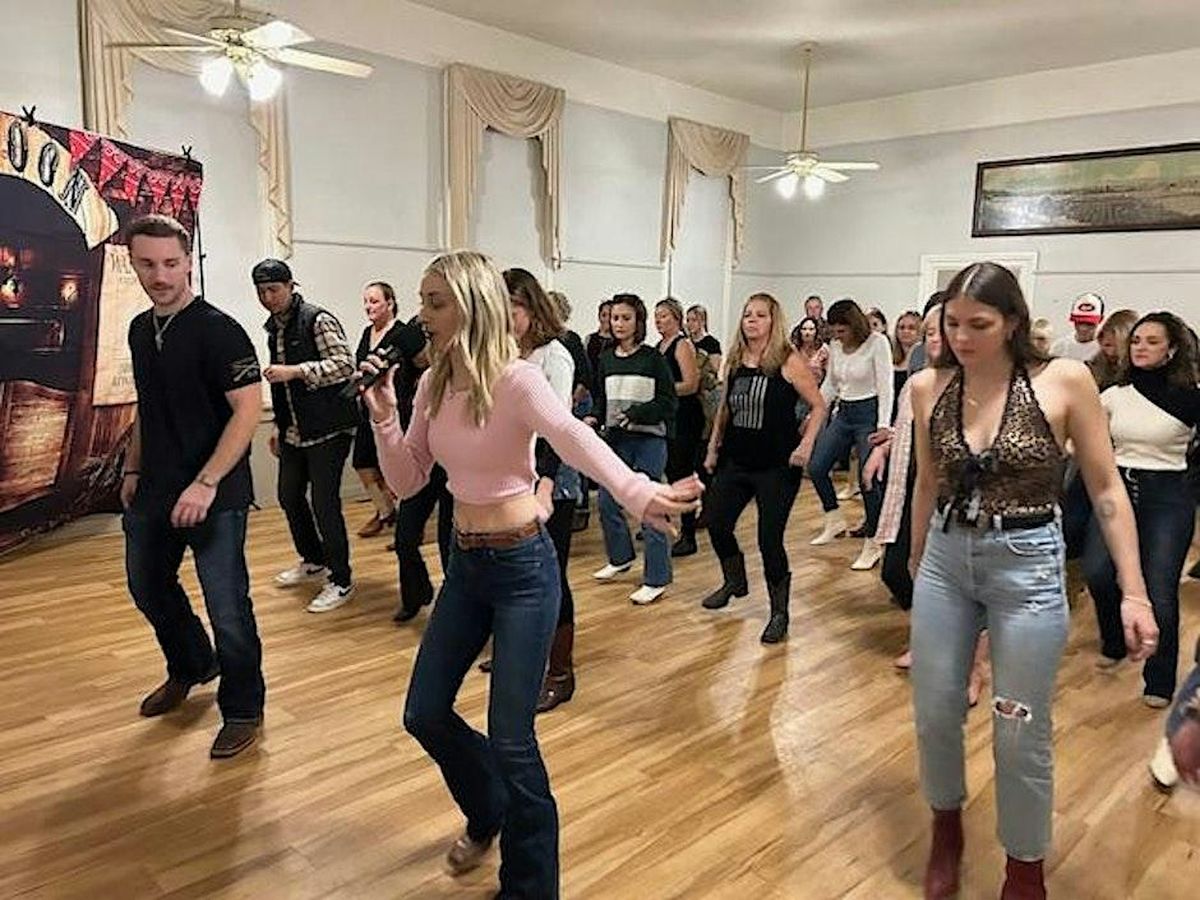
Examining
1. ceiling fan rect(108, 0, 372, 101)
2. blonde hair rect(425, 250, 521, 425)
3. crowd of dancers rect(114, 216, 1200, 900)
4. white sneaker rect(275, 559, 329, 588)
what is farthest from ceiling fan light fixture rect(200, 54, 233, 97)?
blonde hair rect(425, 250, 521, 425)

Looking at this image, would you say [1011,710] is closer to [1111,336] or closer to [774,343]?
[774,343]

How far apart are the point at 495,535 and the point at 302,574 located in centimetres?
313

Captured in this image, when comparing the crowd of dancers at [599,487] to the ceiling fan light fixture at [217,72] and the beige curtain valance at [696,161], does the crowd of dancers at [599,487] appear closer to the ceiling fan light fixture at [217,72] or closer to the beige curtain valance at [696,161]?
the ceiling fan light fixture at [217,72]

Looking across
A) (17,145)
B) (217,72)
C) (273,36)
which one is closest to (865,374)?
(273,36)

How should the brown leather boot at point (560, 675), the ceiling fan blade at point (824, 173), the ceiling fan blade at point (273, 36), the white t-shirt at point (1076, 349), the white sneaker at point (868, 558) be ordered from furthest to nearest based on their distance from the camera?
the ceiling fan blade at point (824, 173), the white t-shirt at point (1076, 349), the white sneaker at point (868, 558), the ceiling fan blade at point (273, 36), the brown leather boot at point (560, 675)

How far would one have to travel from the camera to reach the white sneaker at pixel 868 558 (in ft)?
17.5

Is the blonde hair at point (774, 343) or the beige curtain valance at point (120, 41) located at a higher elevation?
the beige curtain valance at point (120, 41)

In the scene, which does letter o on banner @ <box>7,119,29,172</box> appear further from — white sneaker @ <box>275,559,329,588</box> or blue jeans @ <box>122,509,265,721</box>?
blue jeans @ <box>122,509,265,721</box>

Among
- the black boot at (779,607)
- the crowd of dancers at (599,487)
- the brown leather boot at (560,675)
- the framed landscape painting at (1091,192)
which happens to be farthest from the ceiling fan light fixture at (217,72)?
the framed landscape painting at (1091,192)

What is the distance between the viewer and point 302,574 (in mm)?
4758

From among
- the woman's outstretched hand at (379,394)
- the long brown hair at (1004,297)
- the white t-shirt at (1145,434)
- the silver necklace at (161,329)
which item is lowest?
the white t-shirt at (1145,434)

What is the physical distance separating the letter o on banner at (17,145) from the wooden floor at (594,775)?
2.09m

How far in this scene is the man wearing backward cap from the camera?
3.94 meters

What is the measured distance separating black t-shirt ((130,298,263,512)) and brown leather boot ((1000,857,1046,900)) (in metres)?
2.29
